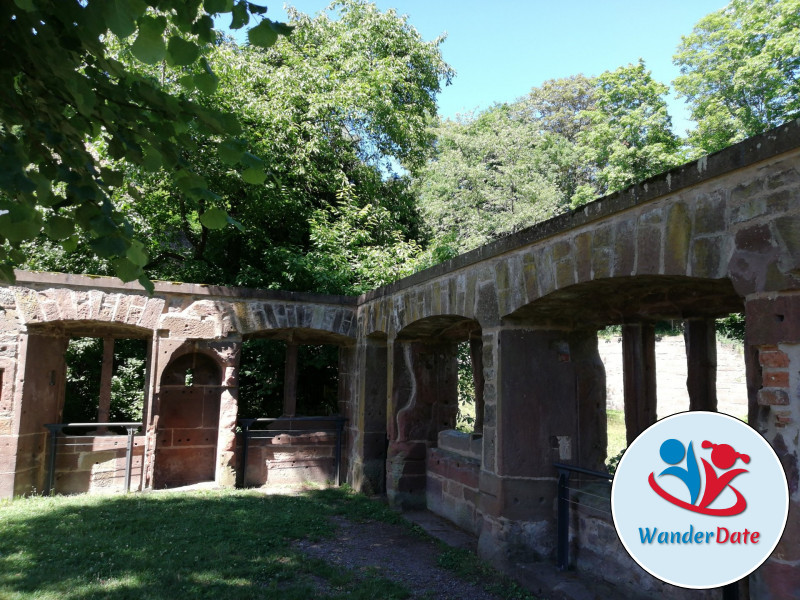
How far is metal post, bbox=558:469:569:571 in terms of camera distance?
14.6 feet

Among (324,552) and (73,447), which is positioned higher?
(73,447)

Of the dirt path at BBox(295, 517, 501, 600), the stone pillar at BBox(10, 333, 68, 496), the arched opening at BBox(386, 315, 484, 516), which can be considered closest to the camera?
the dirt path at BBox(295, 517, 501, 600)

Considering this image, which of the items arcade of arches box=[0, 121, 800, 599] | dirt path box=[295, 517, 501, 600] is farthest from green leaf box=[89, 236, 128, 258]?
dirt path box=[295, 517, 501, 600]

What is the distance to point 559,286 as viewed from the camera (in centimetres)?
405

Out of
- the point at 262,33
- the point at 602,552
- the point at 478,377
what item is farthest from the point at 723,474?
the point at 478,377

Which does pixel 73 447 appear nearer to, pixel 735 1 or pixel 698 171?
pixel 698 171

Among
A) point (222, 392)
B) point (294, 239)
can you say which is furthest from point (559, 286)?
point (294, 239)

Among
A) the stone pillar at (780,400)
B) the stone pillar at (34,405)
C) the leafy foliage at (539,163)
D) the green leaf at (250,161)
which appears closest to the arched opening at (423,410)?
the stone pillar at (780,400)

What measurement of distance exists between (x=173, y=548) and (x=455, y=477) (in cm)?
288

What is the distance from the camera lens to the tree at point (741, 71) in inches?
540

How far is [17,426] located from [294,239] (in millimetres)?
6637

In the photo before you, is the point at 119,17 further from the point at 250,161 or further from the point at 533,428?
the point at 533,428

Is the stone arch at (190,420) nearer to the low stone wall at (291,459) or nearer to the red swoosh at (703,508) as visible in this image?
the low stone wall at (291,459)

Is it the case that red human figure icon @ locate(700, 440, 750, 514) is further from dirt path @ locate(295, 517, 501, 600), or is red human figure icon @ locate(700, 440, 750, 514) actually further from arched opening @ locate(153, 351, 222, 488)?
arched opening @ locate(153, 351, 222, 488)
